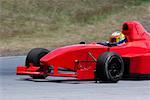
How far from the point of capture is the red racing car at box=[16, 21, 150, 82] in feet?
43.7

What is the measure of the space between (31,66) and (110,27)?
1858cm

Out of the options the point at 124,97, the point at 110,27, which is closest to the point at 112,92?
the point at 124,97

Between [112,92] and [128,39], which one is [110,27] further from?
[112,92]

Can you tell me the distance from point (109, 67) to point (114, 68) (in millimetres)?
199

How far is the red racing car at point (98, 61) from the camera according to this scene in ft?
43.7

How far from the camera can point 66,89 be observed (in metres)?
12.0

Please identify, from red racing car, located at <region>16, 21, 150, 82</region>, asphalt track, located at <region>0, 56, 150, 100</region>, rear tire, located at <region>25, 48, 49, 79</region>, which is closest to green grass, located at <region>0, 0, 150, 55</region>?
rear tire, located at <region>25, 48, 49, 79</region>

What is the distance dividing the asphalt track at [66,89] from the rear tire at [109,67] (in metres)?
0.21

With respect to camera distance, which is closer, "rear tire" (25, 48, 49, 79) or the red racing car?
the red racing car

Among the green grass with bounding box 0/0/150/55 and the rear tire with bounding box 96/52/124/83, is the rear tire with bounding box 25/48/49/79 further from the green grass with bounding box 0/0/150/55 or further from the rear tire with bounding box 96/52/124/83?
the green grass with bounding box 0/0/150/55

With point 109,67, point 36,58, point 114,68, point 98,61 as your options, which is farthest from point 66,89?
point 36,58

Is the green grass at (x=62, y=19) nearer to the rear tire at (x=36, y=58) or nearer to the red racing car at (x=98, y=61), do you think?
the rear tire at (x=36, y=58)

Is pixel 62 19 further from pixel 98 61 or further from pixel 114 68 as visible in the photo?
pixel 98 61

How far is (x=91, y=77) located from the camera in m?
13.4
